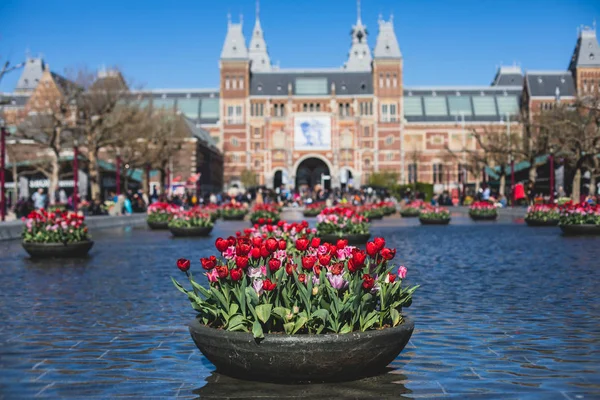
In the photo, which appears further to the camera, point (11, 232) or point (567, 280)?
point (11, 232)

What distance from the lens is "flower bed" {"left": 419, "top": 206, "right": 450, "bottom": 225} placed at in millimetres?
34844

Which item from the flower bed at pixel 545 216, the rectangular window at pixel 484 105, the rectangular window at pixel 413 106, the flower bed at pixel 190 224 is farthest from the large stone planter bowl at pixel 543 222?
the rectangular window at pixel 484 105

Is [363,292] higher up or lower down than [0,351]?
higher up

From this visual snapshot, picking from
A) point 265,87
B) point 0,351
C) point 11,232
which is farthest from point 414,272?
point 265,87

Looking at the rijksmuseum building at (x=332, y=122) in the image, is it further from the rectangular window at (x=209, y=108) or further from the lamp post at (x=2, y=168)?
the lamp post at (x=2, y=168)

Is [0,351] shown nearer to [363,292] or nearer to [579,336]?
[363,292]

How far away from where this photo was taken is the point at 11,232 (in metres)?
26.3

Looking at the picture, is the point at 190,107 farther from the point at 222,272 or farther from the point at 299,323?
the point at 299,323

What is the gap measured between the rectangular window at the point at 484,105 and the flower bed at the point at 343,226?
9498 centimetres

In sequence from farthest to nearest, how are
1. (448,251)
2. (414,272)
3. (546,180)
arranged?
(546,180), (448,251), (414,272)

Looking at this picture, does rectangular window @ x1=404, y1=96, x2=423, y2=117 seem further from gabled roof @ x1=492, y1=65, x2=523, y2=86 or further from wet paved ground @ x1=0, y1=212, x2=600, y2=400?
wet paved ground @ x1=0, y1=212, x2=600, y2=400

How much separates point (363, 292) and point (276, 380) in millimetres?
825

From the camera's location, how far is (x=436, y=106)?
11331 cm

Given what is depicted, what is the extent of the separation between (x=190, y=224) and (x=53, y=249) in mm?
9388
